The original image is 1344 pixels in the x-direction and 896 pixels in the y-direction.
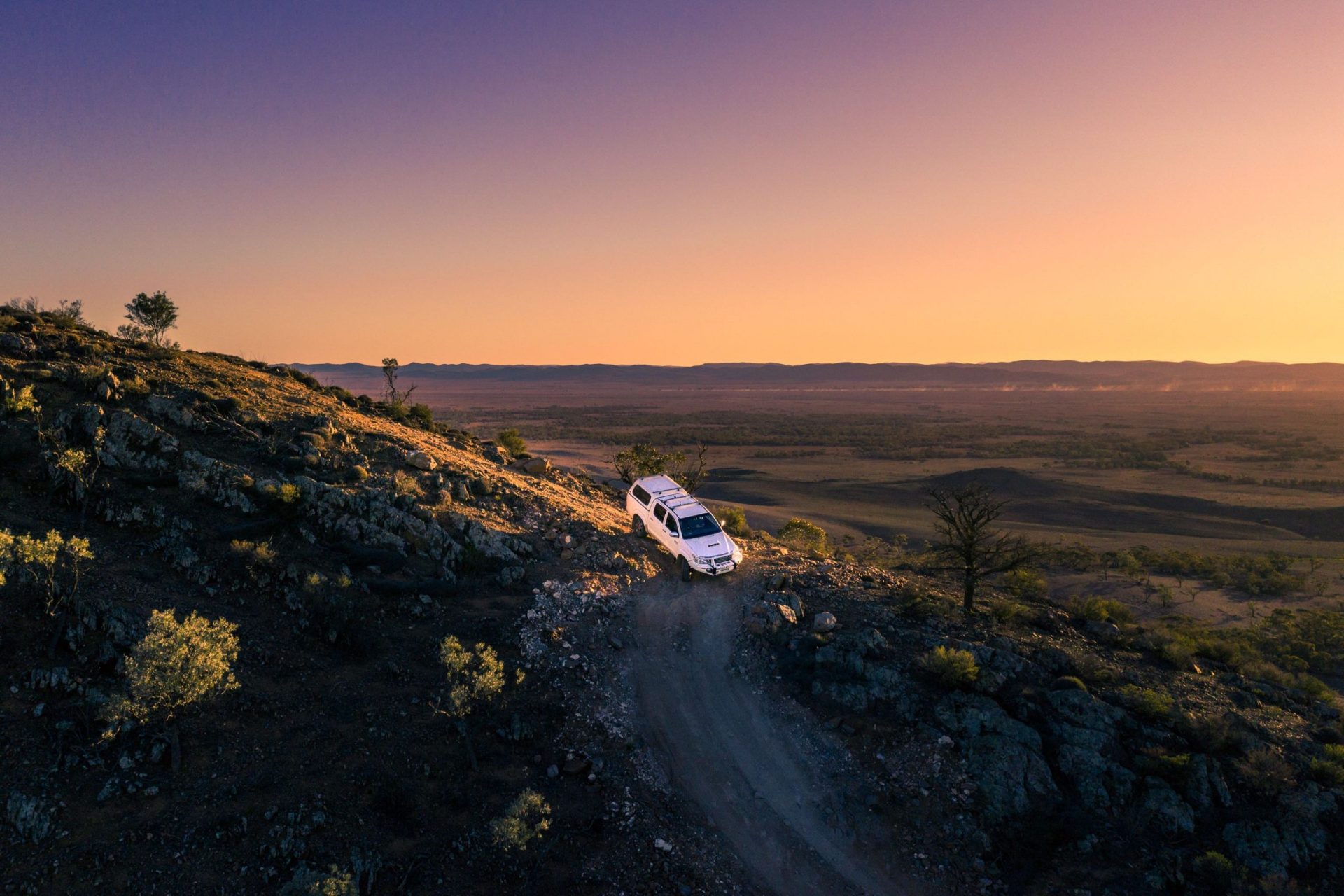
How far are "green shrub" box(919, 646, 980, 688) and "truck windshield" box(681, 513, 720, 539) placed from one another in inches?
322

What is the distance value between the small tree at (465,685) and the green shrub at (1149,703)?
51.6ft

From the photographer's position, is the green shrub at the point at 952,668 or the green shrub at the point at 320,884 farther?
the green shrub at the point at 952,668

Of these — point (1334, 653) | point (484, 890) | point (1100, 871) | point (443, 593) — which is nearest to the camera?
point (484, 890)

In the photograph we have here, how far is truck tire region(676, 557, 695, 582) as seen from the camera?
66.2 feet

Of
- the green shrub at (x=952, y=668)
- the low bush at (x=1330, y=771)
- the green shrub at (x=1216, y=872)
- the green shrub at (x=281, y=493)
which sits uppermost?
the green shrub at (x=281, y=493)

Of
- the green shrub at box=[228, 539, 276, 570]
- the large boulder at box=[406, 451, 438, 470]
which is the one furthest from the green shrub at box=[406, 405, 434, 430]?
the green shrub at box=[228, 539, 276, 570]

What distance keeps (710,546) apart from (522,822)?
11150mm

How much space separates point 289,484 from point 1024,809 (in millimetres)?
21221

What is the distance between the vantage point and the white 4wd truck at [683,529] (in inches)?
775

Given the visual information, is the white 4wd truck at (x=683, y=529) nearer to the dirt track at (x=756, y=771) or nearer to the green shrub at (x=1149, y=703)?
the dirt track at (x=756, y=771)

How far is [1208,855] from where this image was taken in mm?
10914

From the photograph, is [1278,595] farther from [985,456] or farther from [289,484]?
[985,456]

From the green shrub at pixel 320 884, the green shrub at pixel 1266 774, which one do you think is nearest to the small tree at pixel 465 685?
the green shrub at pixel 320 884

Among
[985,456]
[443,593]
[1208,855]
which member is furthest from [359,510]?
[985,456]
